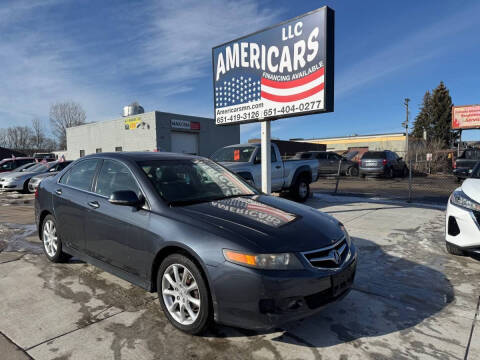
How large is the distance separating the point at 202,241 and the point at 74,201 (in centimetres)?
212

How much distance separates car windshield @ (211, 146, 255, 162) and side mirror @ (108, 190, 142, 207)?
5739mm

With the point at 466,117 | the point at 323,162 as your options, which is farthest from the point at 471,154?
the point at 466,117

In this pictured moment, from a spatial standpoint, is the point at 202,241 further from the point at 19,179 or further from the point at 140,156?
the point at 19,179

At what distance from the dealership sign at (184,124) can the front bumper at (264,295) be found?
27.2m

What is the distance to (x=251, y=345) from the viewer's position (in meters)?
2.44

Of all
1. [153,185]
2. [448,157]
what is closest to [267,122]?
[153,185]

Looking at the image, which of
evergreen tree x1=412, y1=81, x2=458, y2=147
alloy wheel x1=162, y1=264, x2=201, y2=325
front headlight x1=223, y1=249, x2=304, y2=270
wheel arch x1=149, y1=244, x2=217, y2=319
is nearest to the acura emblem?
front headlight x1=223, y1=249, x2=304, y2=270

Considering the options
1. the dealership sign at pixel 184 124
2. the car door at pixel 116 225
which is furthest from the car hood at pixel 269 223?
the dealership sign at pixel 184 124

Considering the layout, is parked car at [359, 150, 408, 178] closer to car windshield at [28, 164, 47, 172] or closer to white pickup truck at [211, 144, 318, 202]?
white pickup truck at [211, 144, 318, 202]

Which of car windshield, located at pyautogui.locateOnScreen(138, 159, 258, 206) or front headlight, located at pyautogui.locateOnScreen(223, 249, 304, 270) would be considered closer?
front headlight, located at pyautogui.locateOnScreen(223, 249, 304, 270)

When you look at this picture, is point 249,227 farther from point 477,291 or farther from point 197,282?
point 477,291

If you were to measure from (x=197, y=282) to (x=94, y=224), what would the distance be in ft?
5.20

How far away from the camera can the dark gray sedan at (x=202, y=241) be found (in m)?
2.23

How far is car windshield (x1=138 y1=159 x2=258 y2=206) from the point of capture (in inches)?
121
